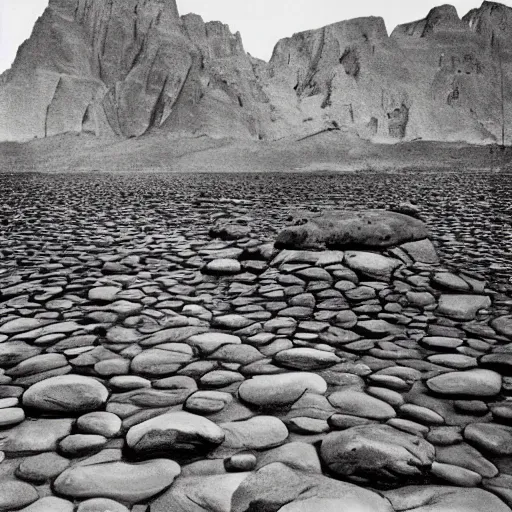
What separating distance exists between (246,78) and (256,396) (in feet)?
294

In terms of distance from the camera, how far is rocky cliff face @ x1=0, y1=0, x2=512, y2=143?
264ft

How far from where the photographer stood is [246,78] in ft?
282

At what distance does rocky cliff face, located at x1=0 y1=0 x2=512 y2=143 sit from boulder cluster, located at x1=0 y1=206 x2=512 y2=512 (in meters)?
74.5

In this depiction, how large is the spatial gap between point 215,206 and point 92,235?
590 centimetres

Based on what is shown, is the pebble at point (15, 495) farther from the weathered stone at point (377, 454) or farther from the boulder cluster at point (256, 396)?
the weathered stone at point (377, 454)

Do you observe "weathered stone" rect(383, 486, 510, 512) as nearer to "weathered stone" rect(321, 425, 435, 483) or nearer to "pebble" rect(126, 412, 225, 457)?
"weathered stone" rect(321, 425, 435, 483)

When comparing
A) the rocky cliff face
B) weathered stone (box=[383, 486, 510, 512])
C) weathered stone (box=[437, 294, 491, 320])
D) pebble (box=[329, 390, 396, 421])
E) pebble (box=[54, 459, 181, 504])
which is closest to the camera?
weathered stone (box=[383, 486, 510, 512])

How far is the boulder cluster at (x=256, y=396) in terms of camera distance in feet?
5.70

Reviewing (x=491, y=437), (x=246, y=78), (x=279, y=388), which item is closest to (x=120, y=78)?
(x=246, y=78)

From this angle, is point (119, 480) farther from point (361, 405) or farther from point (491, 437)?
point (491, 437)

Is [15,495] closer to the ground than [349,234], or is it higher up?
closer to the ground

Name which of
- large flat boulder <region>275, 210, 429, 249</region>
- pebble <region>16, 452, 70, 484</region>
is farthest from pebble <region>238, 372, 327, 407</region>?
large flat boulder <region>275, 210, 429, 249</region>

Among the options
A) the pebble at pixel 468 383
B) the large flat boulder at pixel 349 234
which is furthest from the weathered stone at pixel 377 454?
the large flat boulder at pixel 349 234

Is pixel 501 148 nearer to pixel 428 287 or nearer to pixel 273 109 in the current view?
pixel 273 109
